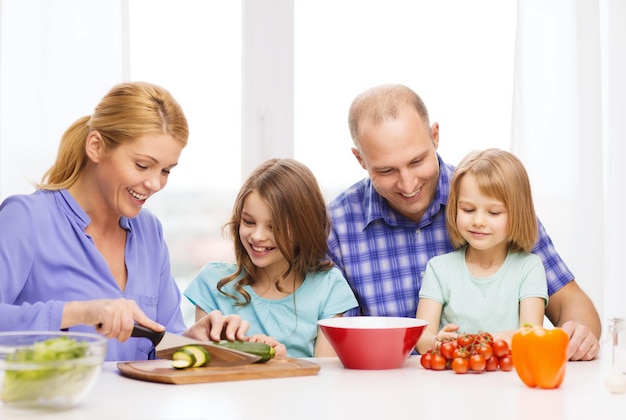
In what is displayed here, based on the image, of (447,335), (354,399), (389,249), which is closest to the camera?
(354,399)

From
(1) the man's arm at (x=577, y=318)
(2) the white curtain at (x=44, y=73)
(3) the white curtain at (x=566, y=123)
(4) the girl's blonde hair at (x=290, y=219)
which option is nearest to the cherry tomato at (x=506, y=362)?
(1) the man's arm at (x=577, y=318)

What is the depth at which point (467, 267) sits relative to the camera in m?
2.38

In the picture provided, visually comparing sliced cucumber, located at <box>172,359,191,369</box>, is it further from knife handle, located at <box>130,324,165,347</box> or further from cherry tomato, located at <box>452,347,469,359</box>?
cherry tomato, located at <box>452,347,469,359</box>

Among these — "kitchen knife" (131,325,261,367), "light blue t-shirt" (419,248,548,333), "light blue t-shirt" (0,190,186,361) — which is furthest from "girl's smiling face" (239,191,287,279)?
"kitchen knife" (131,325,261,367)

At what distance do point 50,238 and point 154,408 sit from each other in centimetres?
77

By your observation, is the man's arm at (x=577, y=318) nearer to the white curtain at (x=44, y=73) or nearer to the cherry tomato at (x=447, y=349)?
the cherry tomato at (x=447, y=349)

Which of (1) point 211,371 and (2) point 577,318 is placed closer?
(1) point 211,371

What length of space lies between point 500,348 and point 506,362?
0.04 meters

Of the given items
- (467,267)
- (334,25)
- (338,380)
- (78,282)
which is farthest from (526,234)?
(334,25)

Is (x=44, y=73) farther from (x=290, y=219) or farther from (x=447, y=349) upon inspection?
(x=447, y=349)

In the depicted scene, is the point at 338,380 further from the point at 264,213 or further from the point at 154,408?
the point at 264,213

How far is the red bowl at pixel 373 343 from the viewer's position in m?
1.84

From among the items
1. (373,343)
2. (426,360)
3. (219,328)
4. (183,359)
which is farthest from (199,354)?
(426,360)

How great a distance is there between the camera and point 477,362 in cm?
178
